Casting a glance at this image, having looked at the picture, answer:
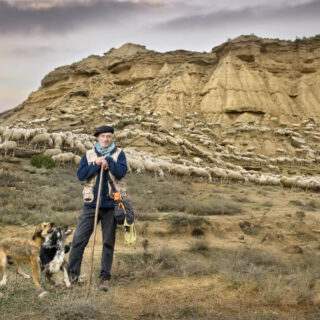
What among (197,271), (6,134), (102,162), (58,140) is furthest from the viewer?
(6,134)

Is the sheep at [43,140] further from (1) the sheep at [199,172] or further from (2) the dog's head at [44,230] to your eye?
(2) the dog's head at [44,230]

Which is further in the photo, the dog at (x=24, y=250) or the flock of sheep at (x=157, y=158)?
the flock of sheep at (x=157, y=158)

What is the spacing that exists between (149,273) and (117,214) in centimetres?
117

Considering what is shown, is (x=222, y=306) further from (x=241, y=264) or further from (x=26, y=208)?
(x=26, y=208)

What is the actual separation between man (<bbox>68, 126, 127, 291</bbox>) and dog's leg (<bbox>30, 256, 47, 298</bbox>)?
52 cm

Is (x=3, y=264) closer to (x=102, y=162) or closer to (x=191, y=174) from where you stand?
(x=102, y=162)

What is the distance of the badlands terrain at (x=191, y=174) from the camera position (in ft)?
21.4

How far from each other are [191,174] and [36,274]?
24.2m

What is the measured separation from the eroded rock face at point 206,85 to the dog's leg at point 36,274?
37.0m

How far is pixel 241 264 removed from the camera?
917 cm

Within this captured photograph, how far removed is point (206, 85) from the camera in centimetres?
4847

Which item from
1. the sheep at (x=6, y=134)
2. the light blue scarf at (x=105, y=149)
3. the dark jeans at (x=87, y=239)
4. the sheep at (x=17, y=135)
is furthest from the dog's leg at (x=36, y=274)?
the sheep at (x=17, y=135)

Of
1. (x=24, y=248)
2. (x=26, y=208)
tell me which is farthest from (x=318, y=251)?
(x=24, y=248)

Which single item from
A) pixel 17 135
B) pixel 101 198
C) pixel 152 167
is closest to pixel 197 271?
pixel 101 198
